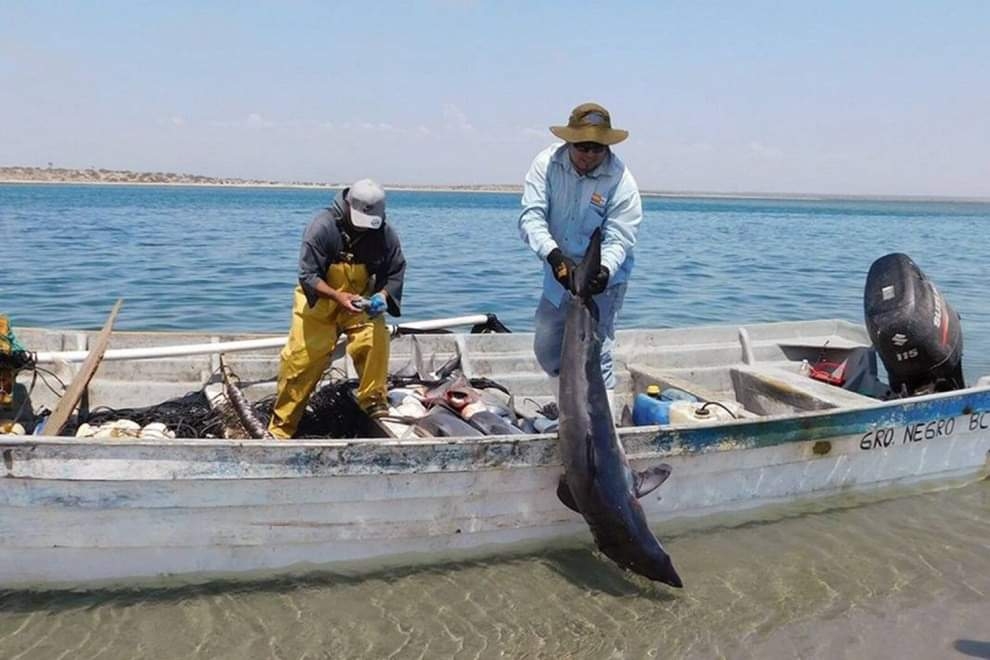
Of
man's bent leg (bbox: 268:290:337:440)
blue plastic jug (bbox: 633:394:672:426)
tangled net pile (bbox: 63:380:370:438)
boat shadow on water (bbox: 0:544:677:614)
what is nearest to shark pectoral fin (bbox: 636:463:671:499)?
boat shadow on water (bbox: 0:544:677:614)

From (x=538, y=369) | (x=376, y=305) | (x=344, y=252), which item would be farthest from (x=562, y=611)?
(x=538, y=369)

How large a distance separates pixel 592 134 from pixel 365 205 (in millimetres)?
1685

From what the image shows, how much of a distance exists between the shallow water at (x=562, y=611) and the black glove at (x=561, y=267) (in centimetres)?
200

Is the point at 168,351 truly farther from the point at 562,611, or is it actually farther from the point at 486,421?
the point at 562,611

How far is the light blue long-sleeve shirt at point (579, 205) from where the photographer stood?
6.11 meters

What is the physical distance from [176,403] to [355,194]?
261 cm

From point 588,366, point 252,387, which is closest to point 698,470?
point 588,366

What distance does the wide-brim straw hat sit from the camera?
19.1ft

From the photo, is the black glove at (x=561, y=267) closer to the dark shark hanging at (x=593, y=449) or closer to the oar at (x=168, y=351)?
the dark shark hanging at (x=593, y=449)

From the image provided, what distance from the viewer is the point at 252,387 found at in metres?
7.86

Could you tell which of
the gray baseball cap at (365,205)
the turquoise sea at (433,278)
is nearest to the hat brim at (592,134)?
the gray baseball cap at (365,205)

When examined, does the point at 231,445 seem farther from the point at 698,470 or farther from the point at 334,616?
the point at 698,470

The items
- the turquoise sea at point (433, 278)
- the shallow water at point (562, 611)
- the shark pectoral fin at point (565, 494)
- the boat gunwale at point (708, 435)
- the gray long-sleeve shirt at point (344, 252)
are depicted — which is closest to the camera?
the boat gunwale at point (708, 435)

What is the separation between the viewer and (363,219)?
20.9 ft
